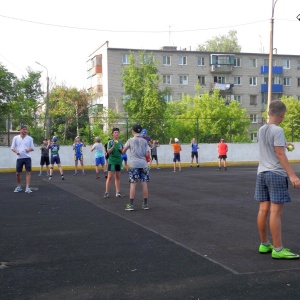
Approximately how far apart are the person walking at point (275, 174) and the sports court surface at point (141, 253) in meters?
0.32

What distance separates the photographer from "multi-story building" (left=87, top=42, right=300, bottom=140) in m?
66.8

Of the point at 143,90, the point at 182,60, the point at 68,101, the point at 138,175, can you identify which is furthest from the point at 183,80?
the point at 138,175

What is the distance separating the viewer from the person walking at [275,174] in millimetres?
6215

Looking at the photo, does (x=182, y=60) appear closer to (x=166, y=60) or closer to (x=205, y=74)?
(x=166, y=60)

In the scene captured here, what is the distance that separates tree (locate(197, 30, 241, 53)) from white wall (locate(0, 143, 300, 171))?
49.1 meters

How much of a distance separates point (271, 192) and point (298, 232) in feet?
7.07

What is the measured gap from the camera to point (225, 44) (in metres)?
84.8

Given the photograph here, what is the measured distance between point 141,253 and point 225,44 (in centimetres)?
8102

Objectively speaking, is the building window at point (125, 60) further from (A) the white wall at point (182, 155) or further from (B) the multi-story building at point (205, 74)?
(A) the white wall at point (182, 155)

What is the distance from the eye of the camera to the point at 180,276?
5.51 m

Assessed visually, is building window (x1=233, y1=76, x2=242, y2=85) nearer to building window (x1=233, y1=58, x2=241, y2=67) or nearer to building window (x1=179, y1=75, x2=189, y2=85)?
building window (x1=233, y1=58, x2=241, y2=67)

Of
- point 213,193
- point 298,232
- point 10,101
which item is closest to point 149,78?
point 10,101

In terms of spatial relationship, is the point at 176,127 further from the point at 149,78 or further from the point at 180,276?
the point at 180,276

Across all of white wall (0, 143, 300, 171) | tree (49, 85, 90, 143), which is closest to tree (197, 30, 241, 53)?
tree (49, 85, 90, 143)
